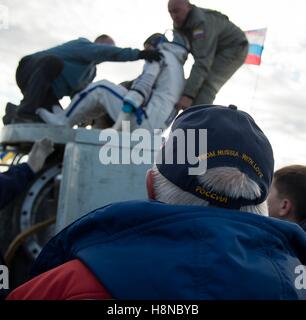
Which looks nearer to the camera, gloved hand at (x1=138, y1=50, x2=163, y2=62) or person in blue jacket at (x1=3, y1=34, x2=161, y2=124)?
person in blue jacket at (x1=3, y1=34, x2=161, y2=124)

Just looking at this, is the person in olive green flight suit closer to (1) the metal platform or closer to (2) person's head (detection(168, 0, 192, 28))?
(2) person's head (detection(168, 0, 192, 28))

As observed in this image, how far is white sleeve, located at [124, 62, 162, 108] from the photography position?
3.19 meters

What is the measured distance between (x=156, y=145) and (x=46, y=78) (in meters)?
0.87

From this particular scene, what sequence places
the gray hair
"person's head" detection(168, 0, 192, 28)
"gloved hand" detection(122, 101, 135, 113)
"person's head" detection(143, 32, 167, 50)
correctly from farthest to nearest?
1. "person's head" detection(168, 0, 192, 28)
2. "person's head" detection(143, 32, 167, 50)
3. "gloved hand" detection(122, 101, 135, 113)
4. the gray hair

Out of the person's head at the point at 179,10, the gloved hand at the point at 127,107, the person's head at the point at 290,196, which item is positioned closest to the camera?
the person's head at the point at 290,196

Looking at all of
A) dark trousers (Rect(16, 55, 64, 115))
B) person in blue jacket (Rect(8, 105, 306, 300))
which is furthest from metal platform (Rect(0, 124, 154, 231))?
person in blue jacket (Rect(8, 105, 306, 300))

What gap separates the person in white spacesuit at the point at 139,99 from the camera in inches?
126

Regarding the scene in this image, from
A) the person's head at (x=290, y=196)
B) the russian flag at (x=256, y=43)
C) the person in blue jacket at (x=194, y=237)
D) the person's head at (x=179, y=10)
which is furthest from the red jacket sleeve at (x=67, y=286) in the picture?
the russian flag at (x=256, y=43)

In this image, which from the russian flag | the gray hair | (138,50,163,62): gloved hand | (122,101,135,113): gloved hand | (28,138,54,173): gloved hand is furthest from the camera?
the russian flag

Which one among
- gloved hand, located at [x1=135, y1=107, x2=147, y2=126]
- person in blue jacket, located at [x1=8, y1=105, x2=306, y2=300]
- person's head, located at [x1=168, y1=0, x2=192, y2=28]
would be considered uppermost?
person's head, located at [x1=168, y1=0, x2=192, y2=28]

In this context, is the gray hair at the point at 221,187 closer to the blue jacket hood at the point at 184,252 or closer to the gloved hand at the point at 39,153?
the blue jacket hood at the point at 184,252

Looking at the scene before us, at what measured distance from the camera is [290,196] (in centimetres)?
214

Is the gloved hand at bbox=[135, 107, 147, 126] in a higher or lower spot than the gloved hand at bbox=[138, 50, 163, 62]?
lower

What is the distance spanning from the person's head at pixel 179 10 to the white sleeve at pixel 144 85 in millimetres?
492
